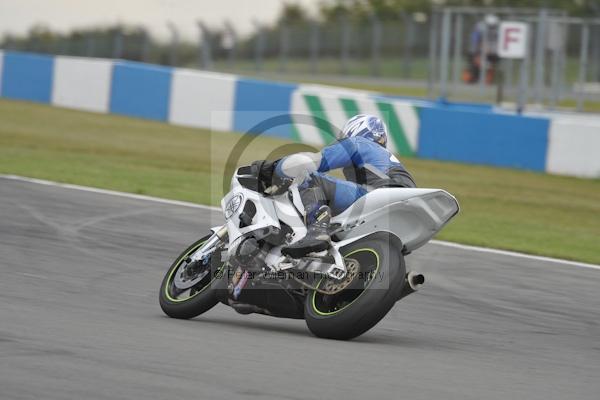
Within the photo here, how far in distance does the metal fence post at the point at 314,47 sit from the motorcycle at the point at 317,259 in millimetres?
28910

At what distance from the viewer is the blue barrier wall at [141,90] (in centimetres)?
2342

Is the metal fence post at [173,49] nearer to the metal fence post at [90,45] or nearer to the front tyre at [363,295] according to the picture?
the metal fence post at [90,45]

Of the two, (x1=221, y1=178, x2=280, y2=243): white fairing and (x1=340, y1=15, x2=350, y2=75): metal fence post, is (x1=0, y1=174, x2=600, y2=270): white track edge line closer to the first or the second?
(x1=221, y1=178, x2=280, y2=243): white fairing

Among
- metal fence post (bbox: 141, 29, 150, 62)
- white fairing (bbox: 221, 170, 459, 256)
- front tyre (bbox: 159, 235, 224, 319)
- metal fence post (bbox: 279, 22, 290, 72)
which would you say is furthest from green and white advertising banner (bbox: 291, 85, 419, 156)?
metal fence post (bbox: 279, 22, 290, 72)

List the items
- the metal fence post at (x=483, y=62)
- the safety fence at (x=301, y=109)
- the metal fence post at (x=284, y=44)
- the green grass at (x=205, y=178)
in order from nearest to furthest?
the green grass at (x=205, y=178) < the safety fence at (x=301, y=109) < the metal fence post at (x=483, y=62) < the metal fence post at (x=284, y=44)

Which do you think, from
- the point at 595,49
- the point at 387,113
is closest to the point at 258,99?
the point at 387,113

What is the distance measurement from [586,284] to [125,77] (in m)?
15.8

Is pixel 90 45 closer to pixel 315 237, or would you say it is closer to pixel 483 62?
pixel 483 62

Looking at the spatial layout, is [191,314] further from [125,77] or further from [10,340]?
[125,77]

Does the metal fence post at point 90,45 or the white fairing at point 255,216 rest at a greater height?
the metal fence post at point 90,45

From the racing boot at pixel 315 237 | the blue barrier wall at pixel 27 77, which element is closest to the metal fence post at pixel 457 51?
the blue barrier wall at pixel 27 77

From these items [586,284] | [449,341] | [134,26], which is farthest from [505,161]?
[134,26]

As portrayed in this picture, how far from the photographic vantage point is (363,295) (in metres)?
6.16

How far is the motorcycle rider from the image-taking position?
6449 mm
